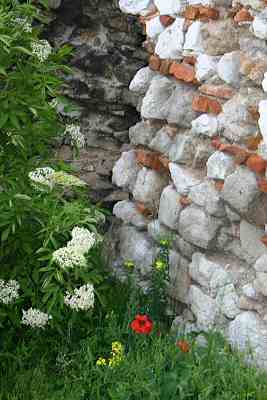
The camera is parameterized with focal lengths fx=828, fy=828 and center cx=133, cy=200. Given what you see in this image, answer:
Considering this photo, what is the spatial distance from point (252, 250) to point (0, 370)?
1.36 meters

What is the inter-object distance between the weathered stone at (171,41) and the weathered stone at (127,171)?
0.76 m

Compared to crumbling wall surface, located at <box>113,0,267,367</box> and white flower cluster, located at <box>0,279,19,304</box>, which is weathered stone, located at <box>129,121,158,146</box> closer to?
crumbling wall surface, located at <box>113,0,267,367</box>

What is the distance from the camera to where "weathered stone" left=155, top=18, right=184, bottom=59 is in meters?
4.46

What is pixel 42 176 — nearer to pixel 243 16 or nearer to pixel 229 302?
pixel 229 302

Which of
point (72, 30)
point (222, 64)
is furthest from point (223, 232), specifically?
point (72, 30)

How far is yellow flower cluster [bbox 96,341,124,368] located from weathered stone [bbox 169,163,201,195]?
936 mm

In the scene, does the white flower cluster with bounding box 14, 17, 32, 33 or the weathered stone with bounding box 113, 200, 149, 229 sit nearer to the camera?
the white flower cluster with bounding box 14, 17, 32, 33

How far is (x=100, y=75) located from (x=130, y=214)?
1.15 m

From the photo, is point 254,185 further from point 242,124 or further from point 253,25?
point 253,25

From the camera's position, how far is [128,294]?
4.62m

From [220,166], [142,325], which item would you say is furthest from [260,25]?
[142,325]

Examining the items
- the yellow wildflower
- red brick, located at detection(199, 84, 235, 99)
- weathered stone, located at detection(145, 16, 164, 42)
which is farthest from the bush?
red brick, located at detection(199, 84, 235, 99)

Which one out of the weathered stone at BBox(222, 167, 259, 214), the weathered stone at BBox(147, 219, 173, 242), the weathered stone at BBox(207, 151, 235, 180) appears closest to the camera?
the weathered stone at BBox(222, 167, 259, 214)

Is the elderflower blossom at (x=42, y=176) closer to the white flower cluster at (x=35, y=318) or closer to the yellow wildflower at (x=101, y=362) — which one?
the white flower cluster at (x=35, y=318)
